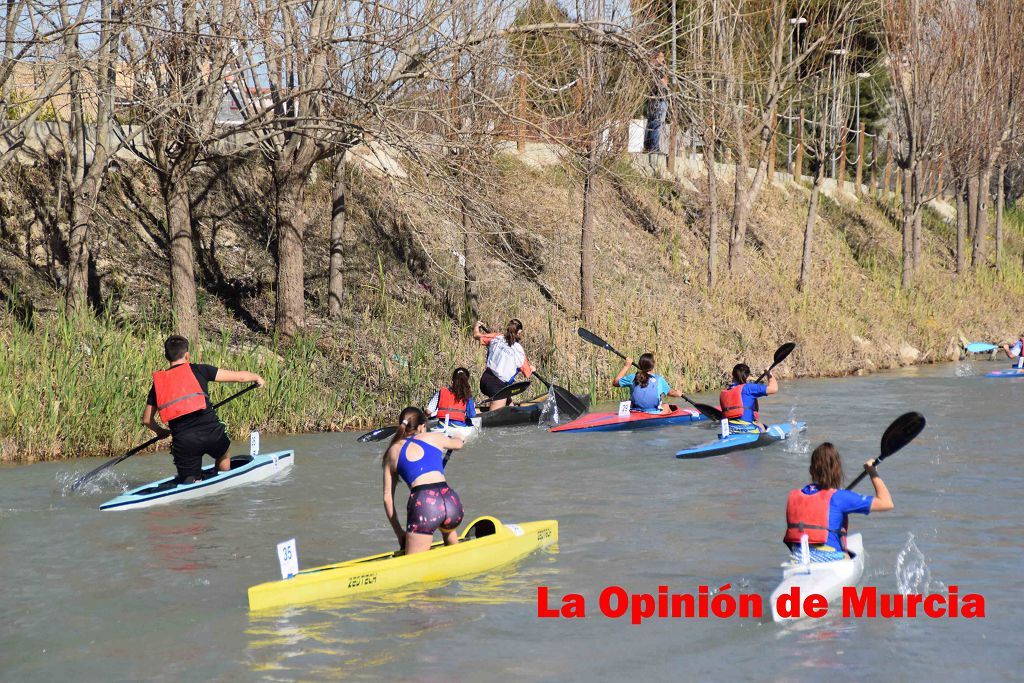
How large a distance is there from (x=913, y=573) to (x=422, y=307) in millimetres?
13041

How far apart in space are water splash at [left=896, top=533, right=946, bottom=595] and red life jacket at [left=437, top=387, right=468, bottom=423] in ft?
19.4

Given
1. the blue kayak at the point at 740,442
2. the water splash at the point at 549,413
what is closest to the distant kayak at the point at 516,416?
the water splash at the point at 549,413

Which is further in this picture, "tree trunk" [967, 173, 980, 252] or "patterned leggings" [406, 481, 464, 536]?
"tree trunk" [967, 173, 980, 252]

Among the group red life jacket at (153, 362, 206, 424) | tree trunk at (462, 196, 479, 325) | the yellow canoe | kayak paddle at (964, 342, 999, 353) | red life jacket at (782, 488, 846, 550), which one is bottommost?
the yellow canoe

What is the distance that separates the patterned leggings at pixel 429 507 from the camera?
25.6 feet

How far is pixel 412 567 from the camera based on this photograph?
25.2 feet

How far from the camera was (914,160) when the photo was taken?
29453 millimetres

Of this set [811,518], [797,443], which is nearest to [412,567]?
[811,518]

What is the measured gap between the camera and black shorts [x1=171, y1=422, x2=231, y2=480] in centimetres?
1042

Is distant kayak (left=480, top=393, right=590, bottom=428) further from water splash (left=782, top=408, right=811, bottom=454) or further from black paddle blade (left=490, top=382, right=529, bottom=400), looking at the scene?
water splash (left=782, top=408, right=811, bottom=454)

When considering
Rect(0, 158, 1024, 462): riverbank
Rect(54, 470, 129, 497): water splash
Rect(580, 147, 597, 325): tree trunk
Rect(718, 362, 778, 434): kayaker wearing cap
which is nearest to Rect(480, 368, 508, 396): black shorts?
Rect(0, 158, 1024, 462): riverbank

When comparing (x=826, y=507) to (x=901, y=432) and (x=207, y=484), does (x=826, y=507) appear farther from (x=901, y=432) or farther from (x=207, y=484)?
(x=207, y=484)

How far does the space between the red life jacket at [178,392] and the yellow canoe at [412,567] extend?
3.10 m

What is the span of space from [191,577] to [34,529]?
7.18 ft
